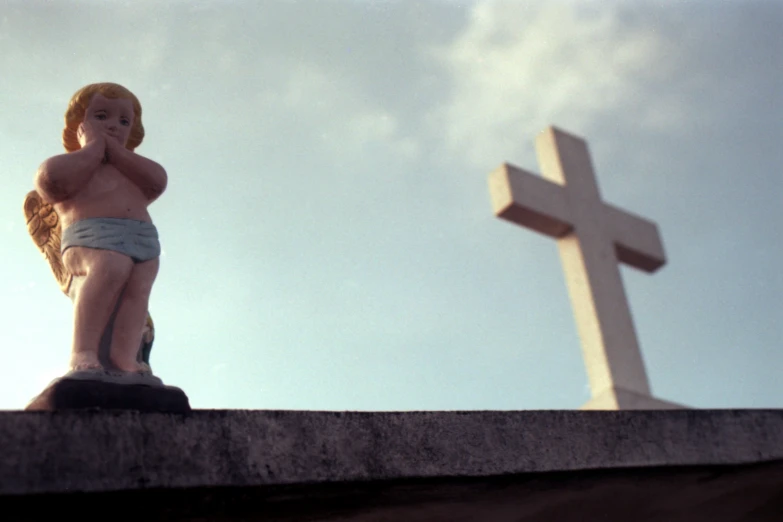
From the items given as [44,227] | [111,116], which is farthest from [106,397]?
[111,116]

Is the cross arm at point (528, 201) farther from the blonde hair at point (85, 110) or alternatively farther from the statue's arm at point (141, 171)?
the statue's arm at point (141, 171)

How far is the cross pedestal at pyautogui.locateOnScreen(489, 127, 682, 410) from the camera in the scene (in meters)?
7.73

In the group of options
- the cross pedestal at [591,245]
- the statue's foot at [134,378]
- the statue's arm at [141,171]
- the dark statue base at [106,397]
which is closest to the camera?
the dark statue base at [106,397]

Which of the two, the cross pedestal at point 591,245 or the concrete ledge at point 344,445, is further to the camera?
the cross pedestal at point 591,245

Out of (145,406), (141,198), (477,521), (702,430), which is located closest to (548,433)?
(477,521)

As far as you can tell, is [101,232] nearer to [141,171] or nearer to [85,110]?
[141,171]

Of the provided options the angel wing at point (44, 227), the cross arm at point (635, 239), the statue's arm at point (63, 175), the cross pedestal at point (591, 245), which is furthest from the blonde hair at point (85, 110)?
the cross arm at point (635, 239)

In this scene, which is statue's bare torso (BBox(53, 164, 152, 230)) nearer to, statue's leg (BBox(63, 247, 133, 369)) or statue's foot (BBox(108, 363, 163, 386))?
statue's leg (BBox(63, 247, 133, 369))

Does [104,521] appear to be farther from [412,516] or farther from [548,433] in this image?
[548,433]

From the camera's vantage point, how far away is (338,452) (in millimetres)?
2564

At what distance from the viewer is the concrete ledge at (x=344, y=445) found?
7.49ft

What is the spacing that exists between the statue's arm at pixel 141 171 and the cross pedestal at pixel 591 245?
4947 millimetres

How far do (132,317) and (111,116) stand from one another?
81 cm

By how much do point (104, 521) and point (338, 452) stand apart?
619 mm
